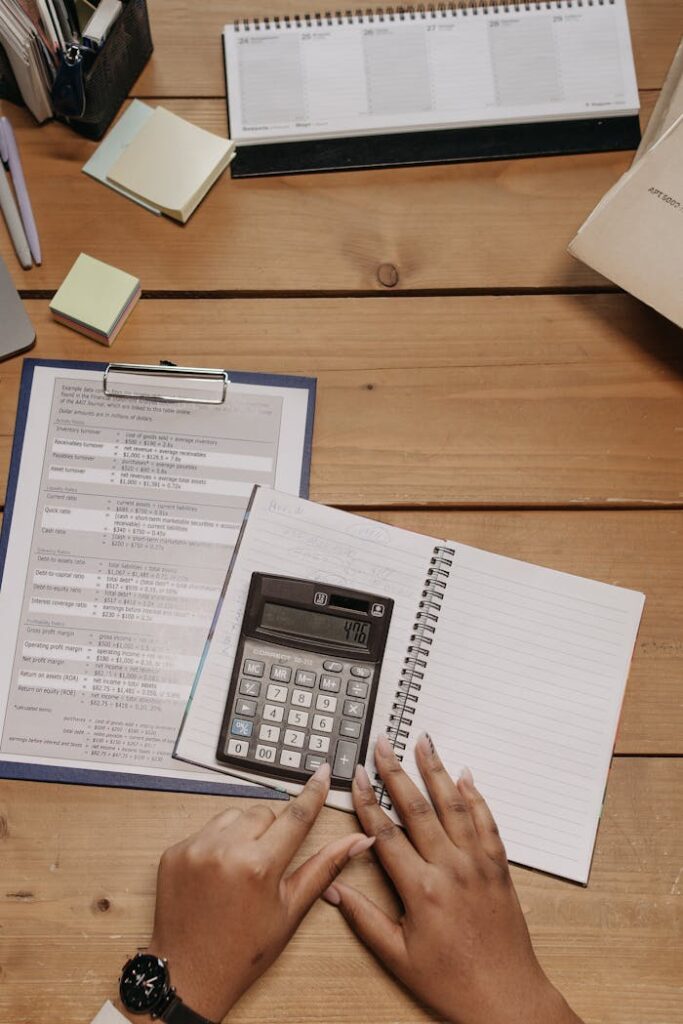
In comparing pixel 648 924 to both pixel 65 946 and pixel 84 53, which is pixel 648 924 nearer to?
pixel 65 946

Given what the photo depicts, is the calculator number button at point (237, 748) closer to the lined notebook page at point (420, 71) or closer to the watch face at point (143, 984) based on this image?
the watch face at point (143, 984)

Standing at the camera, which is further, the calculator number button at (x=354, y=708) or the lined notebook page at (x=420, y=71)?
the lined notebook page at (x=420, y=71)

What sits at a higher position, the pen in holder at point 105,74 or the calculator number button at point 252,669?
the pen in holder at point 105,74

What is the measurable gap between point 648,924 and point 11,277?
81 centimetres

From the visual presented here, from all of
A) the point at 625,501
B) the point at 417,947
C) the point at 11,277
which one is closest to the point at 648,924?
the point at 417,947

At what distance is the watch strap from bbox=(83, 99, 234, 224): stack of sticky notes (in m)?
0.69

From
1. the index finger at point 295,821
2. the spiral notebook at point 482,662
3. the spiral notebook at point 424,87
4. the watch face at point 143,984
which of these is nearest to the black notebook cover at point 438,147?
the spiral notebook at point 424,87

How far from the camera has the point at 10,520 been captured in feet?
2.69

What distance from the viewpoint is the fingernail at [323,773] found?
759 mm

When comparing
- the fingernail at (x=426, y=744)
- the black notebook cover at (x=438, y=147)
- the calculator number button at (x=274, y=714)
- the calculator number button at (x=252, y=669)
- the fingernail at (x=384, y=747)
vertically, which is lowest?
the fingernail at (x=426, y=744)

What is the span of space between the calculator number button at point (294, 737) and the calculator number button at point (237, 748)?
35mm

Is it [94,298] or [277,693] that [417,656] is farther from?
[94,298]

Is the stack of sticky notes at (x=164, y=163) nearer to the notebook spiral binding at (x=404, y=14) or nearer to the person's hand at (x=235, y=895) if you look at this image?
the notebook spiral binding at (x=404, y=14)

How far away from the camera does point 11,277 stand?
2.82ft
